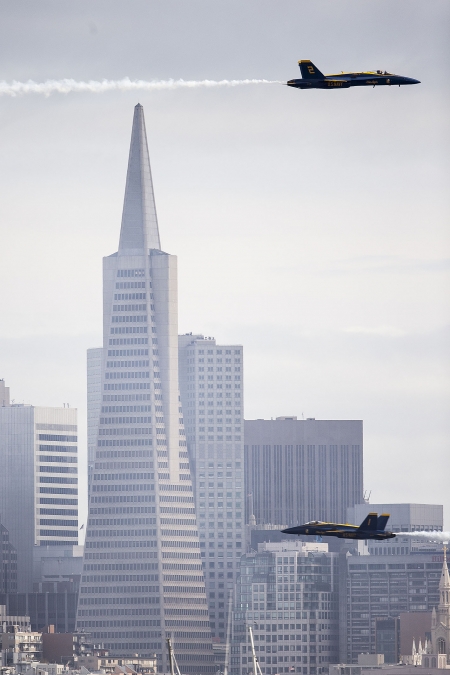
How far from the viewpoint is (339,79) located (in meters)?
184

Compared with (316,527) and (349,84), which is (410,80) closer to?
(349,84)

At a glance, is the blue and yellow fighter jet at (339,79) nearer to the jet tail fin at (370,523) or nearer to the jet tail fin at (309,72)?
the jet tail fin at (309,72)

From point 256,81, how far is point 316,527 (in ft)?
143

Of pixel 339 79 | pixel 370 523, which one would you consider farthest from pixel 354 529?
pixel 339 79

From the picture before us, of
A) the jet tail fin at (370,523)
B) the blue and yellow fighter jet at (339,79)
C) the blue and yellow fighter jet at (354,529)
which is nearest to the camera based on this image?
the blue and yellow fighter jet at (339,79)

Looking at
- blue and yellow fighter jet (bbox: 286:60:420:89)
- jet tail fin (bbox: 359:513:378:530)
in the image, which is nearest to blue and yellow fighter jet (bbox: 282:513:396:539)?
jet tail fin (bbox: 359:513:378:530)

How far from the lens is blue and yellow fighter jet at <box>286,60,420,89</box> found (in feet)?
591

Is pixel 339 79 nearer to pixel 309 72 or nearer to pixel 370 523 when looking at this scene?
pixel 309 72

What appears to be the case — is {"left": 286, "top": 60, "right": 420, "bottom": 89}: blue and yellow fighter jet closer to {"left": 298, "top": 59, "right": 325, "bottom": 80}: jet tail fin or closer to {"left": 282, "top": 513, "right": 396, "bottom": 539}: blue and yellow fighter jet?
{"left": 298, "top": 59, "right": 325, "bottom": 80}: jet tail fin

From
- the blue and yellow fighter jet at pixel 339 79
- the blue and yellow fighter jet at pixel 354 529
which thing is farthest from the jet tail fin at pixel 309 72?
the blue and yellow fighter jet at pixel 354 529

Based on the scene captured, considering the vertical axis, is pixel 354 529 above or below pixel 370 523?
below

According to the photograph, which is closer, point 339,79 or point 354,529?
point 339,79

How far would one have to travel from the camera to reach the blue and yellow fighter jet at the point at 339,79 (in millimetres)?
180000

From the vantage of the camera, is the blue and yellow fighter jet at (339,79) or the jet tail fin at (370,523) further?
the jet tail fin at (370,523)
